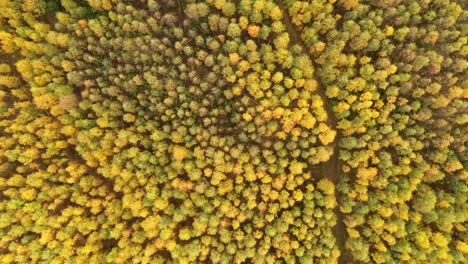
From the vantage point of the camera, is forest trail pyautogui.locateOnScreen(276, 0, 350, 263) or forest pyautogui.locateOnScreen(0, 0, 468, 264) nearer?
forest pyautogui.locateOnScreen(0, 0, 468, 264)

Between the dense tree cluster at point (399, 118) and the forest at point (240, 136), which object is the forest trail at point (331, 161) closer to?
the forest at point (240, 136)

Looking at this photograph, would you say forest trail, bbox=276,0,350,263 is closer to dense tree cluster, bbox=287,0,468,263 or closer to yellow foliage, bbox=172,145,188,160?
dense tree cluster, bbox=287,0,468,263

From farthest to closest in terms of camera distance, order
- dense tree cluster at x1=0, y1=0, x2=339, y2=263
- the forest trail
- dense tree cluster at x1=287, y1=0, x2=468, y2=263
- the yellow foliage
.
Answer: the forest trail < dense tree cluster at x1=0, y1=0, x2=339, y2=263 < the yellow foliage < dense tree cluster at x1=287, y1=0, x2=468, y2=263

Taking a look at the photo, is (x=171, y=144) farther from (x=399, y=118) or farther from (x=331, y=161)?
(x=399, y=118)

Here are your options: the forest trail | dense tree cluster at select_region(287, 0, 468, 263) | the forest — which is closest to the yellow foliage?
the forest

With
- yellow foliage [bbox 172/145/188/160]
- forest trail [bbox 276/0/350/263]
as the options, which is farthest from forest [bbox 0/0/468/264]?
forest trail [bbox 276/0/350/263]

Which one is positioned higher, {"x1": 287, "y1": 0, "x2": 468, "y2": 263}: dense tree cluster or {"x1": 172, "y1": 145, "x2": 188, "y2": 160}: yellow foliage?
{"x1": 287, "y1": 0, "x2": 468, "y2": 263}: dense tree cluster

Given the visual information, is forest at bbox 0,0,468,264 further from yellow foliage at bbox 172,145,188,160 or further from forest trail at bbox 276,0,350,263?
forest trail at bbox 276,0,350,263

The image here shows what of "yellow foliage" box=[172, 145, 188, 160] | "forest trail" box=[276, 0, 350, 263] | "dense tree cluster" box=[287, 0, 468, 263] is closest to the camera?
"dense tree cluster" box=[287, 0, 468, 263]
